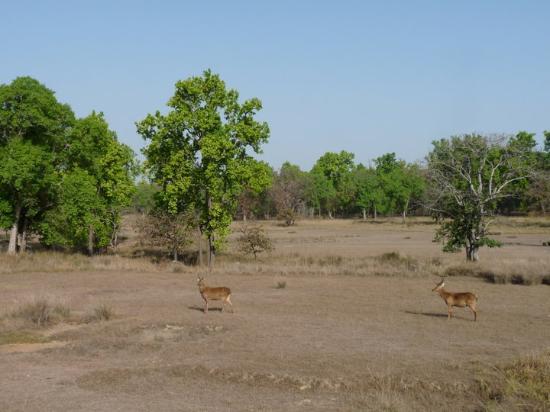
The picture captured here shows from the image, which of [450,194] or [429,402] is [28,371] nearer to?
[429,402]

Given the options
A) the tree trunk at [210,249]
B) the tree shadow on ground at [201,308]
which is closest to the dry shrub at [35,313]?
the tree shadow on ground at [201,308]

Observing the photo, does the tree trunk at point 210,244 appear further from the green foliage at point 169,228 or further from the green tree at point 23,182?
the green tree at point 23,182

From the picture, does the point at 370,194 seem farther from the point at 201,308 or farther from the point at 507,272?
the point at 201,308

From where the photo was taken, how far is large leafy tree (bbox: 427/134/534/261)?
36219 millimetres

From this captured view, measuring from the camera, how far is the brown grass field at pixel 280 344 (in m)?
11.6

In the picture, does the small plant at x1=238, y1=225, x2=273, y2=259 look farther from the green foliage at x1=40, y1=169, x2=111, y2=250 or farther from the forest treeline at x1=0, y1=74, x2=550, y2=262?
the green foliage at x1=40, y1=169, x2=111, y2=250

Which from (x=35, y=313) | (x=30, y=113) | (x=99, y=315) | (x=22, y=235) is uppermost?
(x=30, y=113)

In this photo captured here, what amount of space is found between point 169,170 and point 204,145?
2.94m

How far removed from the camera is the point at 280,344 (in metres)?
16.2

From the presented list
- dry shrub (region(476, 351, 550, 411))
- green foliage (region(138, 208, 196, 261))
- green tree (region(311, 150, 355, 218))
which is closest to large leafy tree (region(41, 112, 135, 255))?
green foliage (region(138, 208, 196, 261))

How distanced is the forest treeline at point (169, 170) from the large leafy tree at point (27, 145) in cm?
7

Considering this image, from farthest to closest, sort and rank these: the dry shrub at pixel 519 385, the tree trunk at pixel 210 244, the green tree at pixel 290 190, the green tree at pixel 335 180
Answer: the green tree at pixel 335 180 → the green tree at pixel 290 190 → the tree trunk at pixel 210 244 → the dry shrub at pixel 519 385

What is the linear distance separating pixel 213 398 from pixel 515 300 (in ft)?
→ 56.7

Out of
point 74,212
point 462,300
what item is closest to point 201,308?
point 462,300
